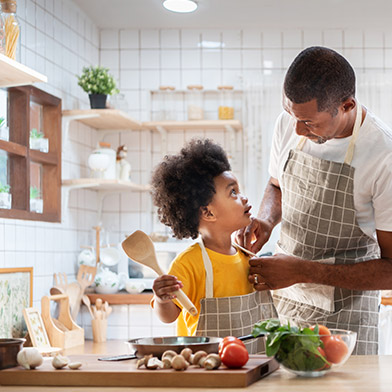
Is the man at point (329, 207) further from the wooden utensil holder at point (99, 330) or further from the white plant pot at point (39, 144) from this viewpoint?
the wooden utensil holder at point (99, 330)

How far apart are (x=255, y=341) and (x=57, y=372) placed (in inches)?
27.8

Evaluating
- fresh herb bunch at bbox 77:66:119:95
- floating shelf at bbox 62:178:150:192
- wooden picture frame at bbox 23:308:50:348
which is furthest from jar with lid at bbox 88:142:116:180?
wooden picture frame at bbox 23:308:50:348

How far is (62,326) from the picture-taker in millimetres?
3234

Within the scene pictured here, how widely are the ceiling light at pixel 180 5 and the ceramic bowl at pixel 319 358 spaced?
9.42 feet

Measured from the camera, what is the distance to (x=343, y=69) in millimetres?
1665

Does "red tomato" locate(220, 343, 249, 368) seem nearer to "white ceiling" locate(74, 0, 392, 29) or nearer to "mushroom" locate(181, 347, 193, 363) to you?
"mushroom" locate(181, 347, 193, 363)

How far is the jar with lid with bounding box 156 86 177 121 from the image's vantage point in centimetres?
416

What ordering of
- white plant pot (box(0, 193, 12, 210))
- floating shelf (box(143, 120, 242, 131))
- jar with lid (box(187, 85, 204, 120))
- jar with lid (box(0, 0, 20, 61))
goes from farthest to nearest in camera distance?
jar with lid (box(187, 85, 204, 120)) → floating shelf (box(143, 120, 242, 131)) → white plant pot (box(0, 193, 12, 210)) → jar with lid (box(0, 0, 20, 61))

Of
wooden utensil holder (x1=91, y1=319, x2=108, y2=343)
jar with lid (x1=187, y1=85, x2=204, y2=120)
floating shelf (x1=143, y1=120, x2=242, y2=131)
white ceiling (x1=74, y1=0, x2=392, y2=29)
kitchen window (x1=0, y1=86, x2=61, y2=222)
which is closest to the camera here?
kitchen window (x1=0, y1=86, x2=61, y2=222)

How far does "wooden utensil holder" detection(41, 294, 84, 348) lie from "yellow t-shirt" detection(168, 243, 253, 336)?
1519mm

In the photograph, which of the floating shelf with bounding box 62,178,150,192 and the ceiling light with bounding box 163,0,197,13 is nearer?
the floating shelf with bounding box 62,178,150,192

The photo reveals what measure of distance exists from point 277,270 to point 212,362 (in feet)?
1.97

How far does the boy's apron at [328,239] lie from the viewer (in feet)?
5.82

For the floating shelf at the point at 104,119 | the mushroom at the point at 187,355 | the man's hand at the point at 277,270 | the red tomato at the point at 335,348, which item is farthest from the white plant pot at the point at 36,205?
the red tomato at the point at 335,348
